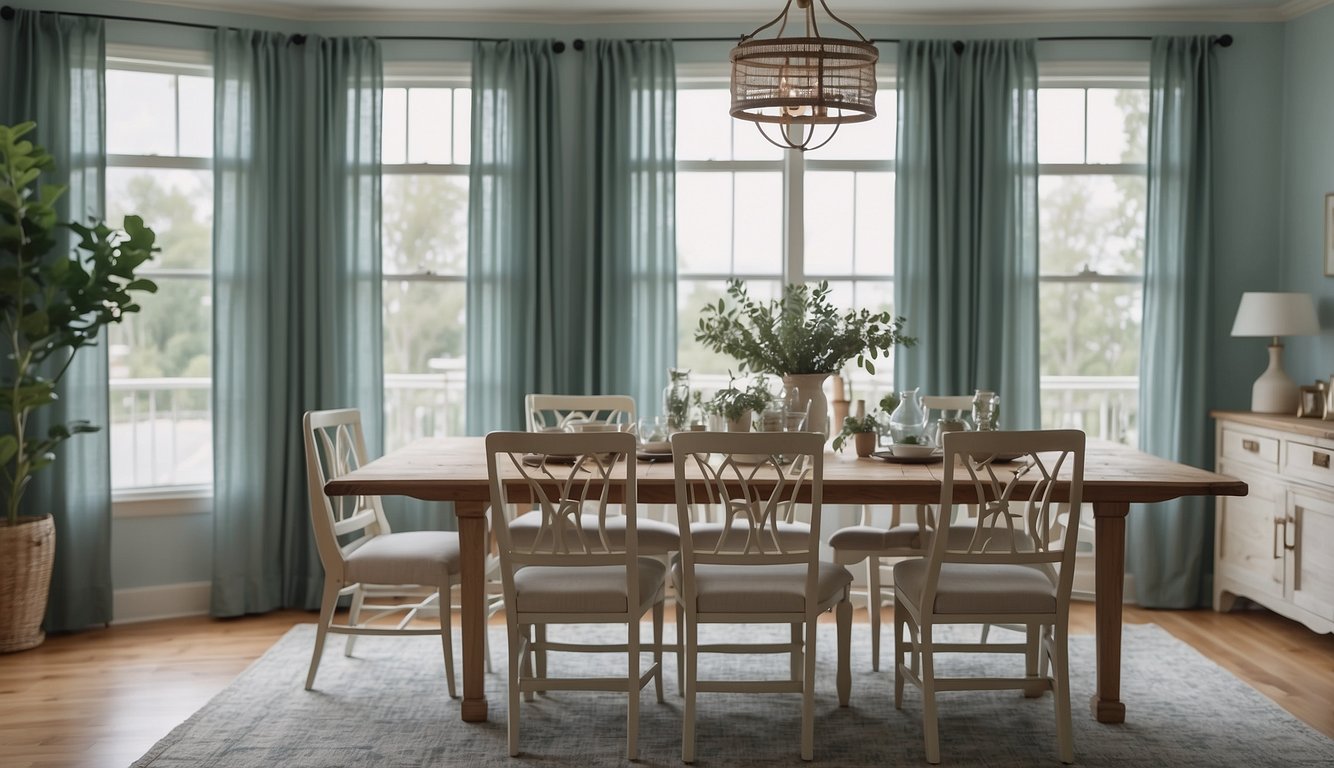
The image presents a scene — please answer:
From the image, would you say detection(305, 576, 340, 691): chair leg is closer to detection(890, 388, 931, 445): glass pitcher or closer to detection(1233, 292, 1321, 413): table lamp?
detection(890, 388, 931, 445): glass pitcher

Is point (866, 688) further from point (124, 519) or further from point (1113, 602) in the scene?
point (124, 519)

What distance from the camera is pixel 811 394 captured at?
392cm

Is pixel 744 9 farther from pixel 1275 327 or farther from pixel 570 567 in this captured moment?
pixel 570 567

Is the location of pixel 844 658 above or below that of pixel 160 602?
above

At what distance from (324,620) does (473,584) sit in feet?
2.23

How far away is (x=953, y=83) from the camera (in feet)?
17.1

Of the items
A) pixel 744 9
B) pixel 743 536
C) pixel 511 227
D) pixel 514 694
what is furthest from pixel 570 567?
pixel 744 9

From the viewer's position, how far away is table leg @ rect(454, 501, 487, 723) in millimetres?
3480

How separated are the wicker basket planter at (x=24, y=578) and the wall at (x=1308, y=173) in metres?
5.51

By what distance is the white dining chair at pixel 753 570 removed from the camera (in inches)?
120

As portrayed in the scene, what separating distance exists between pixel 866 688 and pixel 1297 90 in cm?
356

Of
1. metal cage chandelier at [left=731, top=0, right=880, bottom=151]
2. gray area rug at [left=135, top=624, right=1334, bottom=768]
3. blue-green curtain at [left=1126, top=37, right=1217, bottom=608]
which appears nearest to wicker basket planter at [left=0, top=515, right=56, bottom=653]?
gray area rug at [left=135, top=624, right=1334, bottom=768]

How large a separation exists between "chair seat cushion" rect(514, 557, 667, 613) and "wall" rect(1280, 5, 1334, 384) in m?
3.56

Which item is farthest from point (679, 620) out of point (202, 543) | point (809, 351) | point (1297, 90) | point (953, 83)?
point (1297, 90)
